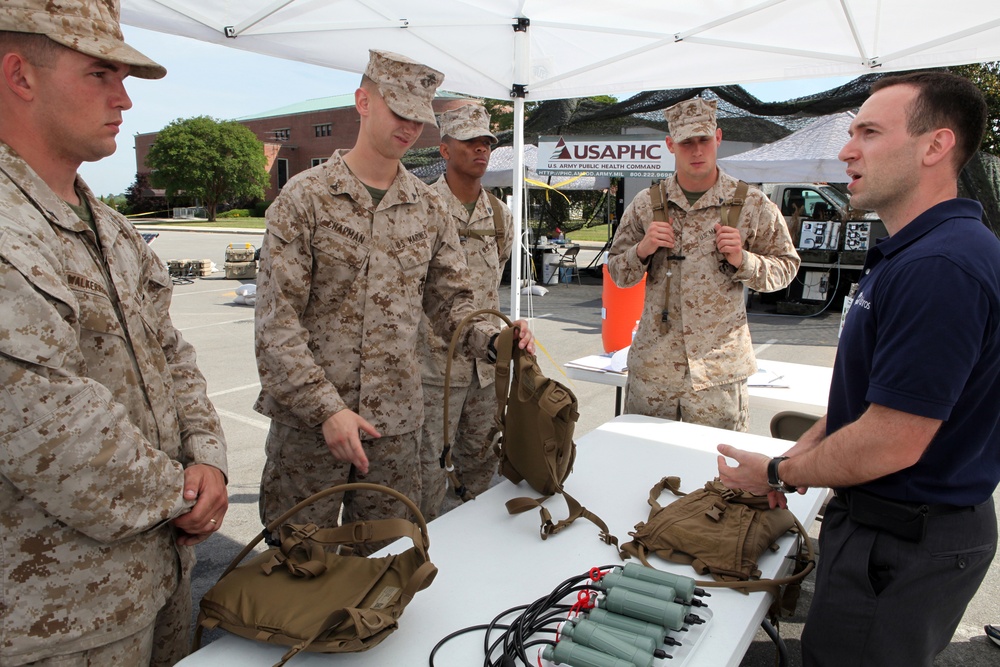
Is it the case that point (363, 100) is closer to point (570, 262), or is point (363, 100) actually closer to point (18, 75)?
point (18, 75)

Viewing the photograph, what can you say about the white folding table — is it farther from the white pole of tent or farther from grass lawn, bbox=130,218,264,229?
grass lawn, bbox=130,218,264,229

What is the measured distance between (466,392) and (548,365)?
3962mm

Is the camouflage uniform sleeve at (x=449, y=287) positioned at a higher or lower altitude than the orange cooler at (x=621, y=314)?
higher

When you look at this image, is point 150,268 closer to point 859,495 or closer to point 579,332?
point 859,495

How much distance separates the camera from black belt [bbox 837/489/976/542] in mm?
1395

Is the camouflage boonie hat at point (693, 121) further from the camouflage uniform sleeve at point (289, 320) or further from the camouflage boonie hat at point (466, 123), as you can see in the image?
the camouflage uniform sleeve at point (289, 320)

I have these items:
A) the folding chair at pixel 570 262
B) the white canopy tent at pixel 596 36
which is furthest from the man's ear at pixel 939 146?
the folding chair at pixel 570 262

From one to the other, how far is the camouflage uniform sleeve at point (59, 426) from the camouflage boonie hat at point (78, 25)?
374 millimetres

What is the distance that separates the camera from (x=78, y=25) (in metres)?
1.15

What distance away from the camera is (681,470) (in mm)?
2193

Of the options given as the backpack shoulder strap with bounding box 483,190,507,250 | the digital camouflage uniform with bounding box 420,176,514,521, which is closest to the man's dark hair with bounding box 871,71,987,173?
the digital camouflage uniform with bounding box 420,176,514,521

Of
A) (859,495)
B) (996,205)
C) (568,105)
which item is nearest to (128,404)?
(859,495)

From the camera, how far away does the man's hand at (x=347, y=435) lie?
1782 mm

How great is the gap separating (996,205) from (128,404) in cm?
1088
